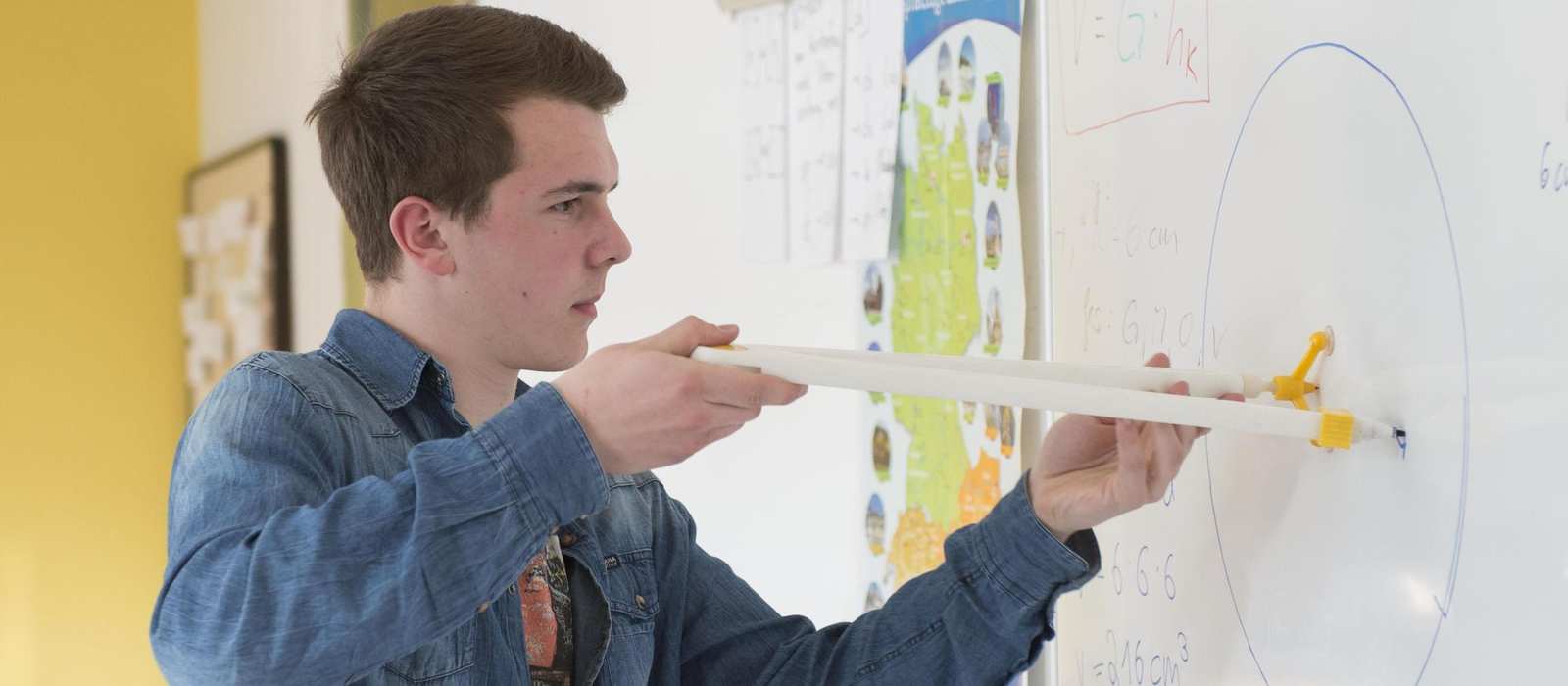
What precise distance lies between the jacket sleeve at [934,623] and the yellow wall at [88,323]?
216 centimetres

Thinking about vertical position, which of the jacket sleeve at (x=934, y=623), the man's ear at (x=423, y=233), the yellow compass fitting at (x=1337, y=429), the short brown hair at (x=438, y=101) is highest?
the short brown hair at (x=438, y=101)

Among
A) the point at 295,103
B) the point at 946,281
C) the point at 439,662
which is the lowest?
the point at 439,662

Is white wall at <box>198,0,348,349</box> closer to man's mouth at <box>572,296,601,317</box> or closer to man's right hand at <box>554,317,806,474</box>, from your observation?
man's mouth at <box>572,296,601,317</box>

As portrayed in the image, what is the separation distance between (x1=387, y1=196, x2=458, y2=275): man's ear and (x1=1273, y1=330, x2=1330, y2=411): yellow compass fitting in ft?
1.66

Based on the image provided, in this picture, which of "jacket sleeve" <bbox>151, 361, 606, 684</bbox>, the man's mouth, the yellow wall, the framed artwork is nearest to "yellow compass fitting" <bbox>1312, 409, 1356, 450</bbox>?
"jacket sleeve" <bbox>151, 361, 606, 684</bbox>

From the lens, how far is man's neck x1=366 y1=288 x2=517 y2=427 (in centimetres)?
92

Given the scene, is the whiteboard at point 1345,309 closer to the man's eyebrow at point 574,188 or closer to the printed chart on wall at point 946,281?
the printed chart on wall at point 946,281

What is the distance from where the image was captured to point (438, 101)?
91 cm

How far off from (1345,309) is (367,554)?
1.61 ft

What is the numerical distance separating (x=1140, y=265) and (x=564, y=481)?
0.45 metres

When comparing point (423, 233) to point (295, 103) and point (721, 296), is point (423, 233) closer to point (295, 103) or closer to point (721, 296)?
point (721, 296)

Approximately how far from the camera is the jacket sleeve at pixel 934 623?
0.83 metres

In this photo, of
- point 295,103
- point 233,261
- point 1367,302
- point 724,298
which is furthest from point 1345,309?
point 233,261

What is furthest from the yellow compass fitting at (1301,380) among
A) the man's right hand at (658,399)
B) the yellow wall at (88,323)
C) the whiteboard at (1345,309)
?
the yellow wall at (88,323)
